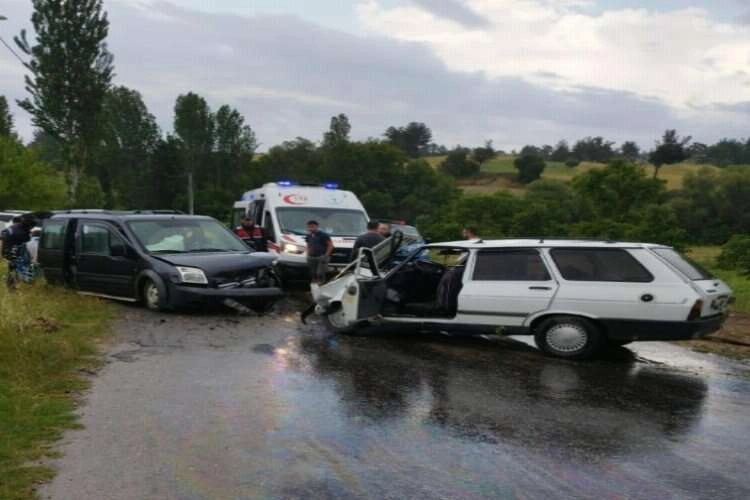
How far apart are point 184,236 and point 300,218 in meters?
4.13

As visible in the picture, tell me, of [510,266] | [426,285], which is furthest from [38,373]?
[510,266]

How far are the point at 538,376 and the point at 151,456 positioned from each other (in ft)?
13.9

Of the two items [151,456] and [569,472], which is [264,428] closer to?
[151,456]

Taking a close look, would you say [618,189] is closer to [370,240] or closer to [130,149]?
[370,240]

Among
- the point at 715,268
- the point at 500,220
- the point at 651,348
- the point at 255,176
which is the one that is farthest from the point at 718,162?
the point at 651,348

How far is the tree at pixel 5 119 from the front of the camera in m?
64.2

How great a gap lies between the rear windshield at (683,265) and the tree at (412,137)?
136855mm

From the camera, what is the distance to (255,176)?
88.2 m

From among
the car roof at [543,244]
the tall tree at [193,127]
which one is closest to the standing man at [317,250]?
the car roof at [543,244]

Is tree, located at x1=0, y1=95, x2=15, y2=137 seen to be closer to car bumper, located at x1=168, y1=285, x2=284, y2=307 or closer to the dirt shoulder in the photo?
car bumper, located at x1=168, y1=285, x2=284, y2=307

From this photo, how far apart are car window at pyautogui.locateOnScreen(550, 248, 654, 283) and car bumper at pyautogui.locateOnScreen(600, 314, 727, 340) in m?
0.49

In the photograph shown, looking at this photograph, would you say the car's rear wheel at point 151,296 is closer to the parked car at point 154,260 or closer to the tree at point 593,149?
the parked car at point 154,260

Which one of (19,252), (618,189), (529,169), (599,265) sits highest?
(529,169)

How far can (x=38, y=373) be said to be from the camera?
276 inches
